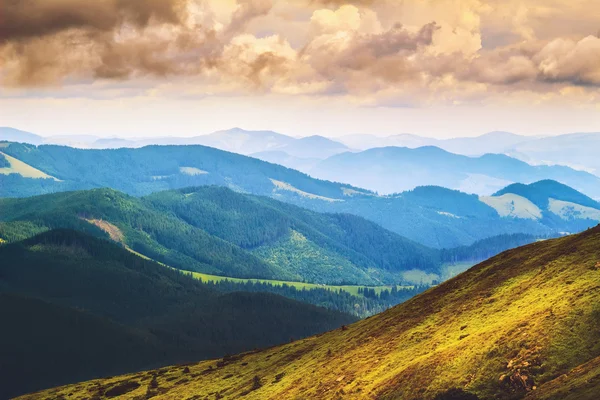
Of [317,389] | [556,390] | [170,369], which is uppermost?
[556,390]

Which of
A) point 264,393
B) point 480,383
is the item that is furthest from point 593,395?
point 264,393

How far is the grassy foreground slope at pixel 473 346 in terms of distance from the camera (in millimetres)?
76438

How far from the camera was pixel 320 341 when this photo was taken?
466 ft

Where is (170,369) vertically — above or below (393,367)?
below

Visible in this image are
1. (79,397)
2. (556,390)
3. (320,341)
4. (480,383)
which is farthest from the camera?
(79,397)

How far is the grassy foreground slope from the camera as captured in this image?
7644cm

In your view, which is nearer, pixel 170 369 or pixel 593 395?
pixel 593 395

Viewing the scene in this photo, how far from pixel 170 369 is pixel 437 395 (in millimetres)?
112714

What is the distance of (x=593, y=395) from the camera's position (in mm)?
59812

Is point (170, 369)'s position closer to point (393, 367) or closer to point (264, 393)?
point (264, 393)

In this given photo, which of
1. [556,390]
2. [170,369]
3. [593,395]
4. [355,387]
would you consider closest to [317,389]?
[355,387]

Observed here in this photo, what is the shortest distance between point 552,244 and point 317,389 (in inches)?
1843

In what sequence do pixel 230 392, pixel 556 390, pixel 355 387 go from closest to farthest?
pixel 556 390
pixel 355 387
pixel 230 392

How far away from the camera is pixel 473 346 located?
84.4 meters
